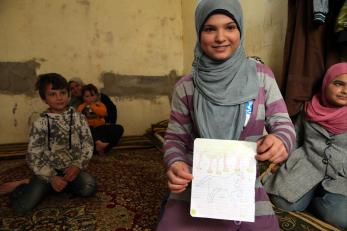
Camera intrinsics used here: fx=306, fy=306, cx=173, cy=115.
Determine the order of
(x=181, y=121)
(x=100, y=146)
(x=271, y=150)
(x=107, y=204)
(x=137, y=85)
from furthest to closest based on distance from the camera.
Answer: (x=137, y=85) → (x=100, y=146) → (x=107, y=204) → (x=181, y=121) → (x=271, y=150)

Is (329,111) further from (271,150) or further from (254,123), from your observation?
(271,150)

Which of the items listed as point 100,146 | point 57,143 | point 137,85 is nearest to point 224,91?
point 57,143

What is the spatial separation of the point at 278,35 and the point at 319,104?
2.55 ft

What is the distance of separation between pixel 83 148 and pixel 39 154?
263mm

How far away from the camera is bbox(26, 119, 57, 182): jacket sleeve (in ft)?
6.08

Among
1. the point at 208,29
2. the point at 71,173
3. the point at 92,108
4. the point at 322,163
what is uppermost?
the point at 208,29

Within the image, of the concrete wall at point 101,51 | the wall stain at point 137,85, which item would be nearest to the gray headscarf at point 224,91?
the concrete wall at point 101,51

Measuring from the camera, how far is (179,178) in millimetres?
940

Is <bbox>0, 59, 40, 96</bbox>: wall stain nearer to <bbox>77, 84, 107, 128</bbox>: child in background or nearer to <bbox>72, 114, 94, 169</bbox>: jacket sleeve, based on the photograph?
<bbox>77, 84, 107, 128</bbox>: child in background

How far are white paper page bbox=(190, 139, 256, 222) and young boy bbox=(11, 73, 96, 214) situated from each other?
45.6 inches

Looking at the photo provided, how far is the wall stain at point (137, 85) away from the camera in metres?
3.84

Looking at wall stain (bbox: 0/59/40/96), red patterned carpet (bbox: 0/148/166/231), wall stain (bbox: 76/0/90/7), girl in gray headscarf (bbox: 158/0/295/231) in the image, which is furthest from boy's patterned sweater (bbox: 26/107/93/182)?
wall stain (bbox: 76/0/90/7)

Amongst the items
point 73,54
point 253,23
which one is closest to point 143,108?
point 73,54

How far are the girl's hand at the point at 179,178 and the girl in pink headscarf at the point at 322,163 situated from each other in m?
0.89
